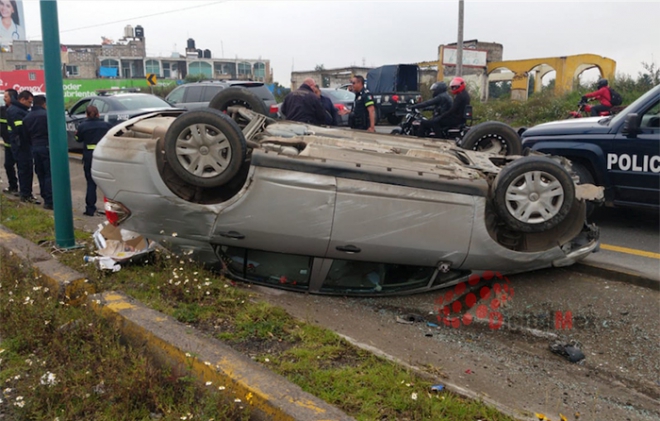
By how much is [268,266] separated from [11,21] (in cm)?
5413

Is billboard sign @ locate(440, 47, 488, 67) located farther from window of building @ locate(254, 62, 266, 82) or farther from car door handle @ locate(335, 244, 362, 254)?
window of building @ locate(254, 62, 266, 82)

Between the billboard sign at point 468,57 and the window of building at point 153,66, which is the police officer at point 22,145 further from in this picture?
the window of building at point 153,66

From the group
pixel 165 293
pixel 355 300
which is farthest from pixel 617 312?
pixel 165 293

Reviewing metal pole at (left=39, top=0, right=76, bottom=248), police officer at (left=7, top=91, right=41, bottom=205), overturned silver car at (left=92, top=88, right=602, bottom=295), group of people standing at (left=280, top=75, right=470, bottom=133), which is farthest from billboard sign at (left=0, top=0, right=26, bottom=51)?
overturned silver car at (left=92, top=88, right=602, bottom=295)

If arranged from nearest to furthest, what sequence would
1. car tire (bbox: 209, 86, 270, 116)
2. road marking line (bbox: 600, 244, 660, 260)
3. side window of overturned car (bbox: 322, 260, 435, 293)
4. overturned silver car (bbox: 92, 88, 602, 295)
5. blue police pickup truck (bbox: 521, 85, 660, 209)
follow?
1. overturned silver car (bbox: 92, 88, 602, 295)
2. side window of overturned car (bbox: 322, 260, 435, 293)
3. road marking line (bbox: 600, 244, 660, 260)
4. blue police pickup truck (bbox: 521, 85, 660, 209)
5. car tire (bbox: 209, 86, 270, 116)

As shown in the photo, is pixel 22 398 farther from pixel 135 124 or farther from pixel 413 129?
pixel 413 129

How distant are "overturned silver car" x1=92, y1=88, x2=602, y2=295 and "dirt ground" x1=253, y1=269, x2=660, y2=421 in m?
0.24

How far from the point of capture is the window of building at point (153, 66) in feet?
187

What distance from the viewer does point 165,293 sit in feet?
13.1

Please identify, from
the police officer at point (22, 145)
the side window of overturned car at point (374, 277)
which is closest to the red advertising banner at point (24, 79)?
the police officer at point (22, 145)

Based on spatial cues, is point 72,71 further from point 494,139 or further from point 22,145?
point 494,139

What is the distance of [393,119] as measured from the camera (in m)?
19.2

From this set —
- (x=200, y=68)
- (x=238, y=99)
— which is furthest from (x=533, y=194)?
(x=200, y=68)

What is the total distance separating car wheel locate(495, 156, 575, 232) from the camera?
3.98 m
